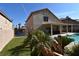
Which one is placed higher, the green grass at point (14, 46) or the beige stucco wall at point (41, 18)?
the beige stucco wall at point (41, 18)

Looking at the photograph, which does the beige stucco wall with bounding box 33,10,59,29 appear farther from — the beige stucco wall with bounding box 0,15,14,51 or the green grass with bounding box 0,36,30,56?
the beige stucco wall with bounding box 0,15,14,51

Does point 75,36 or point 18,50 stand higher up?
point 75,36

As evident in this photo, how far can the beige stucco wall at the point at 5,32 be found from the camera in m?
6.95

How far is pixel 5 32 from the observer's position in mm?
7039

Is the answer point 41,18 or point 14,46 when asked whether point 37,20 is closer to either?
point 41,18

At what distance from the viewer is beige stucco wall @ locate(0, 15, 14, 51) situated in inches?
274

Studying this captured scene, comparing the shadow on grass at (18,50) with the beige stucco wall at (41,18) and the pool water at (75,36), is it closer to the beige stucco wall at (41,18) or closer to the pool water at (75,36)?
the beige stucco wall at (41,18)

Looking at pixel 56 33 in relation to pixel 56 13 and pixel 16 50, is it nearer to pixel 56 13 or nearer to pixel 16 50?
A: pixel 56 13

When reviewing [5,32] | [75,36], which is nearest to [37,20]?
[5,32]

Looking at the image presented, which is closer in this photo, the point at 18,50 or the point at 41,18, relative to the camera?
the point at 18,50

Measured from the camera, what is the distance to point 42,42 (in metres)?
6.91

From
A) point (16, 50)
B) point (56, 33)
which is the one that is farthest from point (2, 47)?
point (56, 33)

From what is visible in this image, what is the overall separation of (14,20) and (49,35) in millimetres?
942

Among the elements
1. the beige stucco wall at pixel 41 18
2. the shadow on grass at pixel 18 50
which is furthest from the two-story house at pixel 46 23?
the shadow on grass at pixel 18 50
